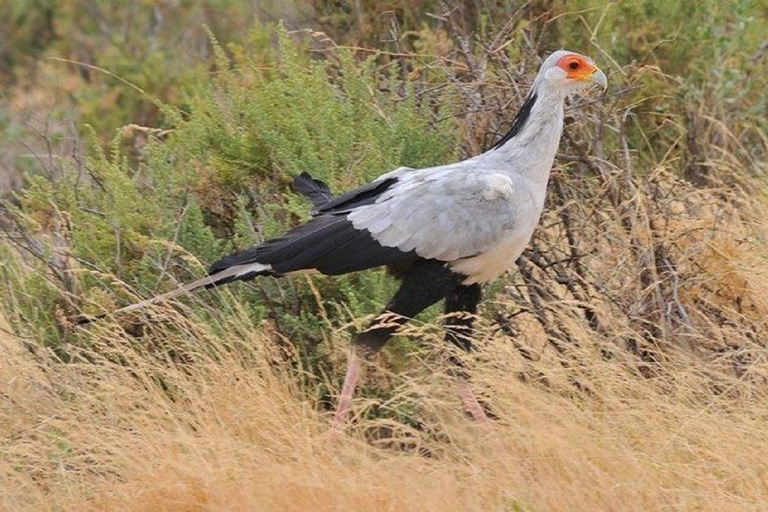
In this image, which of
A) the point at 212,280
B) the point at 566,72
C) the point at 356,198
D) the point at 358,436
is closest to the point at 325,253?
the point at 356,198

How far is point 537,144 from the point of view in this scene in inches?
195

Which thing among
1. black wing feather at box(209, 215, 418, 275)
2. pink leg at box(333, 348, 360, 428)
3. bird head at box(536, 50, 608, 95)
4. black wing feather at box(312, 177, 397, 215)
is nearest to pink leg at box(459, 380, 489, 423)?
pink leg at box(333, 348, 360, 428)

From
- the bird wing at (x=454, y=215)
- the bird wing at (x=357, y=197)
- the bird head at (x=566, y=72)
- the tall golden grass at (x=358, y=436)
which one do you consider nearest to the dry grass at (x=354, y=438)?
the tall golden grass at (x=358, y=436)

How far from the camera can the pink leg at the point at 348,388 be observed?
475cm

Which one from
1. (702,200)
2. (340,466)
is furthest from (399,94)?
(340,466)

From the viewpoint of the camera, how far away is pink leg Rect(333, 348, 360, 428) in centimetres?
475

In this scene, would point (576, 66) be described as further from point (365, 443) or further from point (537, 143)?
point (365, 443)

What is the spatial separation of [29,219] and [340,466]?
1.85 metres

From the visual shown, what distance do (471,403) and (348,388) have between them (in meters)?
0.40

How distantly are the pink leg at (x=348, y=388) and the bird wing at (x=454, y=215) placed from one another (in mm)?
386

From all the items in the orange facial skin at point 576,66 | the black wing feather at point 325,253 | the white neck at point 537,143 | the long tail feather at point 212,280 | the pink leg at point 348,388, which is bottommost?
the pink leg at point 348,388

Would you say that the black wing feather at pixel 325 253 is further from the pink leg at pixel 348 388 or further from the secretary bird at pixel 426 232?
the pink leg at pixel 348 388

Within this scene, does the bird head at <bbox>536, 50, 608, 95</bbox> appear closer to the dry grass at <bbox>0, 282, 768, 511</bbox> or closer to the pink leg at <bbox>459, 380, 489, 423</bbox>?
the dry grass at <bbox>0, 282, 768, 511</bbox>

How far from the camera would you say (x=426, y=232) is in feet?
15.9
